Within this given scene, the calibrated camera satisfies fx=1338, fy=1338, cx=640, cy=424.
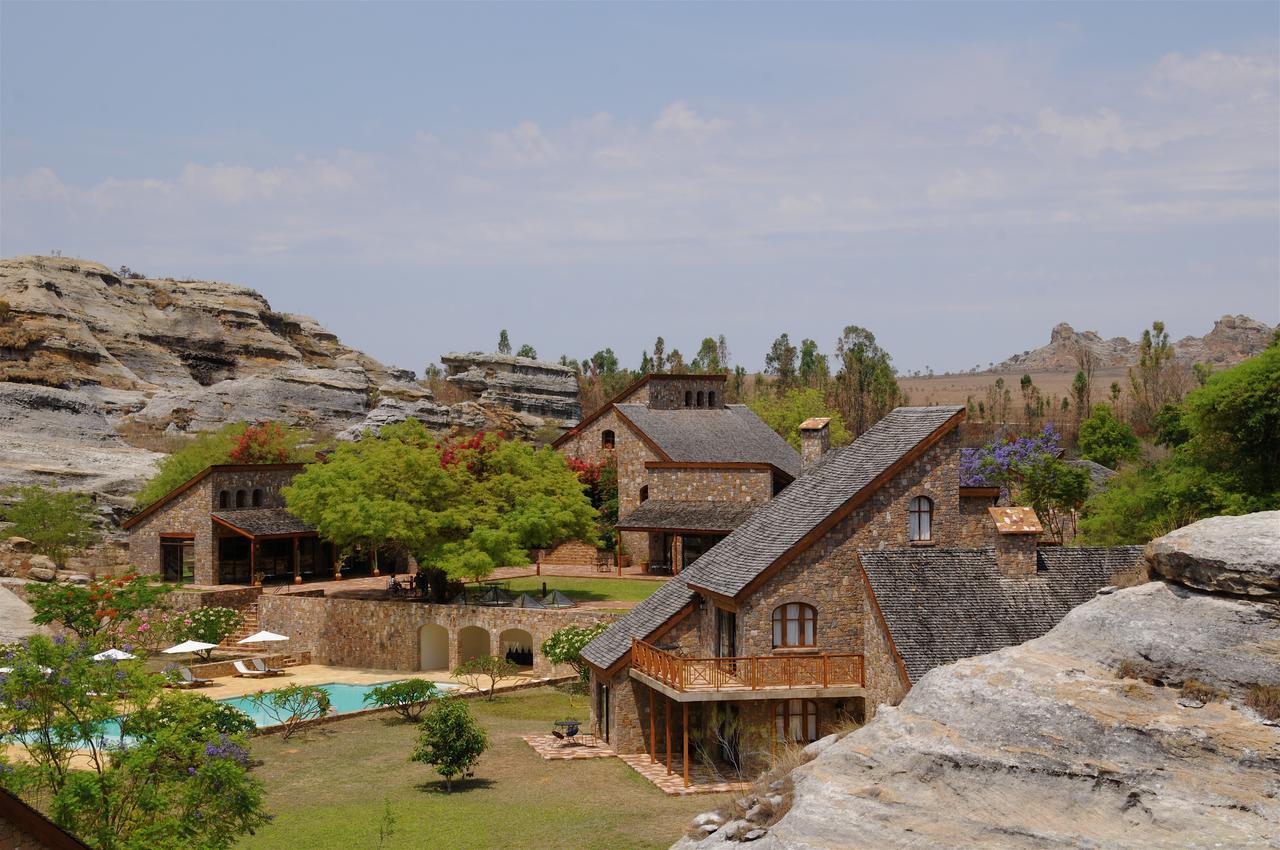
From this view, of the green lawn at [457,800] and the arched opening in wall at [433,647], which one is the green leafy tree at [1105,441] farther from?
the green lawn at [457,800]

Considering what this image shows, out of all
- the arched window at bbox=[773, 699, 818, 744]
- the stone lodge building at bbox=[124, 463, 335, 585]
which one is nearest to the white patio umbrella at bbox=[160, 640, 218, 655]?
the stone lodge building at bbox=[124, 463, 335, 585]

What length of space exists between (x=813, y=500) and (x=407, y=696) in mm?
13917

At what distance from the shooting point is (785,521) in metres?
32.0

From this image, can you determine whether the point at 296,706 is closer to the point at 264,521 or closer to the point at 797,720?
the point at 797,720

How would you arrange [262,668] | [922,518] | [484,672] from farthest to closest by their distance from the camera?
[262,668] < [484,672] < [922,518]

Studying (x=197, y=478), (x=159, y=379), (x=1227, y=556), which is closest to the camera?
(x=1227, y=556)

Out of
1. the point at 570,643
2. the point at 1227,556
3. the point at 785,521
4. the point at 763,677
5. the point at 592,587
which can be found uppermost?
the point at 1227,556

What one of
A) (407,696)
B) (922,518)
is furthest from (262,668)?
(922,518)

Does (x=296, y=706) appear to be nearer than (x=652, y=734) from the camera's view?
No

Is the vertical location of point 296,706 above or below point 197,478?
below

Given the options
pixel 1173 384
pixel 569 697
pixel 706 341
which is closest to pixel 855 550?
pixel 569 697

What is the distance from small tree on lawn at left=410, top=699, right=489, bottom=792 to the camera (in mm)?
30109

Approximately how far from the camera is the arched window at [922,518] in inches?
1238

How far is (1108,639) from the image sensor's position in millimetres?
14023
